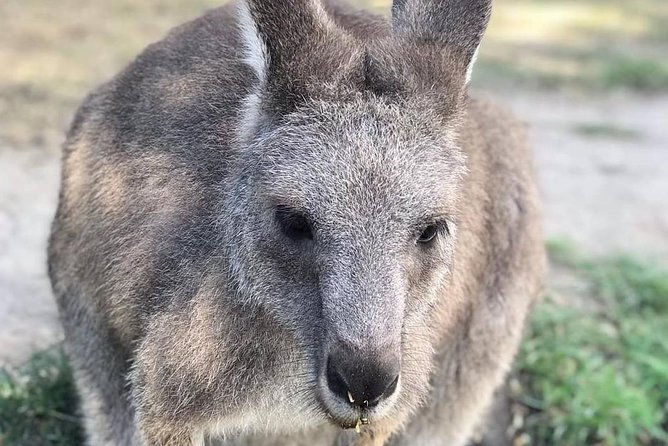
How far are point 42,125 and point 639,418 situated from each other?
4.68 metres

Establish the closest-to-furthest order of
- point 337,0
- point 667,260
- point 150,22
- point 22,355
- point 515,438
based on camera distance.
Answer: point 337,0, point 22,355, point 515,438, point 667,260, point 150,22

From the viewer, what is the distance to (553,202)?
→ 696 centimetres

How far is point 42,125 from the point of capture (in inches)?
274

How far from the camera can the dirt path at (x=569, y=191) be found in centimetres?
483

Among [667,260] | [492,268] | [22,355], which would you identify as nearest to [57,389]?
[22,355]

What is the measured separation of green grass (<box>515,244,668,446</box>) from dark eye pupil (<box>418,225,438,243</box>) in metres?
2.13

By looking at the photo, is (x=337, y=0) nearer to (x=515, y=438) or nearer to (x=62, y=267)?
(x=62, y=267)

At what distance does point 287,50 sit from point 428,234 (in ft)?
2.32

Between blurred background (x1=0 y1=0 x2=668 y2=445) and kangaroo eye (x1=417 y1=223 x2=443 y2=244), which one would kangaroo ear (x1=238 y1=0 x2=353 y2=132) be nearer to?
kangaroo eye (x1=417 y1=223 x2=443 y2=244)

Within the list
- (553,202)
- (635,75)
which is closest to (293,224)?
(553,202)

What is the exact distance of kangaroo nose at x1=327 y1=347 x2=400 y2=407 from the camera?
2.55m

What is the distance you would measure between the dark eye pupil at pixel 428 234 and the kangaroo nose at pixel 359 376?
44cm

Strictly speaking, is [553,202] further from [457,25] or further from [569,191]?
[457,25]

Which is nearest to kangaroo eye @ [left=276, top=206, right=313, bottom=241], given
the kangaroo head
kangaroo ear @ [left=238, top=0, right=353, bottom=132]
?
the kangaroo head
